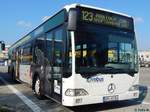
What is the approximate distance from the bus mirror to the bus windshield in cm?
35

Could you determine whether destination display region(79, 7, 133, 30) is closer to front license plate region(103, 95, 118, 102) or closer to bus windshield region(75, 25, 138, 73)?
bus windshield region(75, 25, 138, 73)

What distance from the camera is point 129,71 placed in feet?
32.7

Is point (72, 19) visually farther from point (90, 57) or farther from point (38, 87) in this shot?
point (38, 87)

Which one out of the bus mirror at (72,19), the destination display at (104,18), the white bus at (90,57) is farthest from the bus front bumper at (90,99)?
the destination display at (104,18)

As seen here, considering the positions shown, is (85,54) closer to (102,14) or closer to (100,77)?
(100,77)

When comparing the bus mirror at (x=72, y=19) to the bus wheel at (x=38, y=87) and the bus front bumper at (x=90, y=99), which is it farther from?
the bus wheel at (x=38, y=87)

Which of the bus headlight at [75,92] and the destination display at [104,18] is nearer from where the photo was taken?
the bus headlight at [75,92]

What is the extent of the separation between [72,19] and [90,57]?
1.25 meters

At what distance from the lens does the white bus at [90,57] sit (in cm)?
891

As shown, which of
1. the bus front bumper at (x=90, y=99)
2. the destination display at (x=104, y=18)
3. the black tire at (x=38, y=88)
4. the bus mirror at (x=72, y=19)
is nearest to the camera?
the bus mirror at (x=72, y=19)

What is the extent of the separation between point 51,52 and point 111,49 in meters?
2.02

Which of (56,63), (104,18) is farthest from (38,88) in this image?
(104,18)

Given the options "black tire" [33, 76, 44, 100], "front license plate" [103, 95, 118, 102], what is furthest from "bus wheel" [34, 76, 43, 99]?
"front license plate" [103, 95, 118, 102]

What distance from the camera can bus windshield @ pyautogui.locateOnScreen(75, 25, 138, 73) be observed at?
9.04 m
